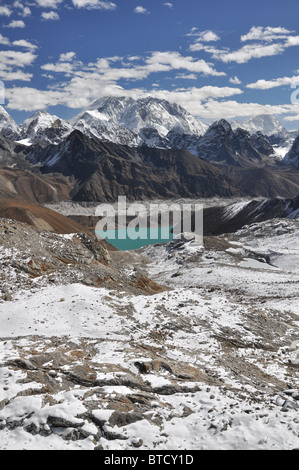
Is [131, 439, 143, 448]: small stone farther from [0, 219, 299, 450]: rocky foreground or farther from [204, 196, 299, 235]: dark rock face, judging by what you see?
[204, 196, 299, 235]: dark rock face

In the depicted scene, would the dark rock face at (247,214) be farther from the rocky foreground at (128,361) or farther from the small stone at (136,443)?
the small stone at (136,443)

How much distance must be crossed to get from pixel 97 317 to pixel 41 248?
34.0 feet

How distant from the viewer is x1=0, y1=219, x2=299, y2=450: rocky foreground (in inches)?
411

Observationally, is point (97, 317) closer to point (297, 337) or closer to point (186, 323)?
point (186, 323)

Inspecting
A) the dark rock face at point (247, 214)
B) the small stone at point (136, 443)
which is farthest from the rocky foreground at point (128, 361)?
the dark rock face at point (247, 214)

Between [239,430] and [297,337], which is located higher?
[239,430]

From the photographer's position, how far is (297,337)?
72.9 feet

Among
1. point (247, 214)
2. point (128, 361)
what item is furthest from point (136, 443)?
point (247, 214)

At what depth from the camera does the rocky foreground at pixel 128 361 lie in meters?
10.4

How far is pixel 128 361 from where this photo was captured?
46.4 ft

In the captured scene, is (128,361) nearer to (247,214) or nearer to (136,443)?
(136,443)

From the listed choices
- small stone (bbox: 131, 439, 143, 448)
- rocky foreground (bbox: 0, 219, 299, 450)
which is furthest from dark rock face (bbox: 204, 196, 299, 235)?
small stone (bbox: 131, 439, 143, 448)
